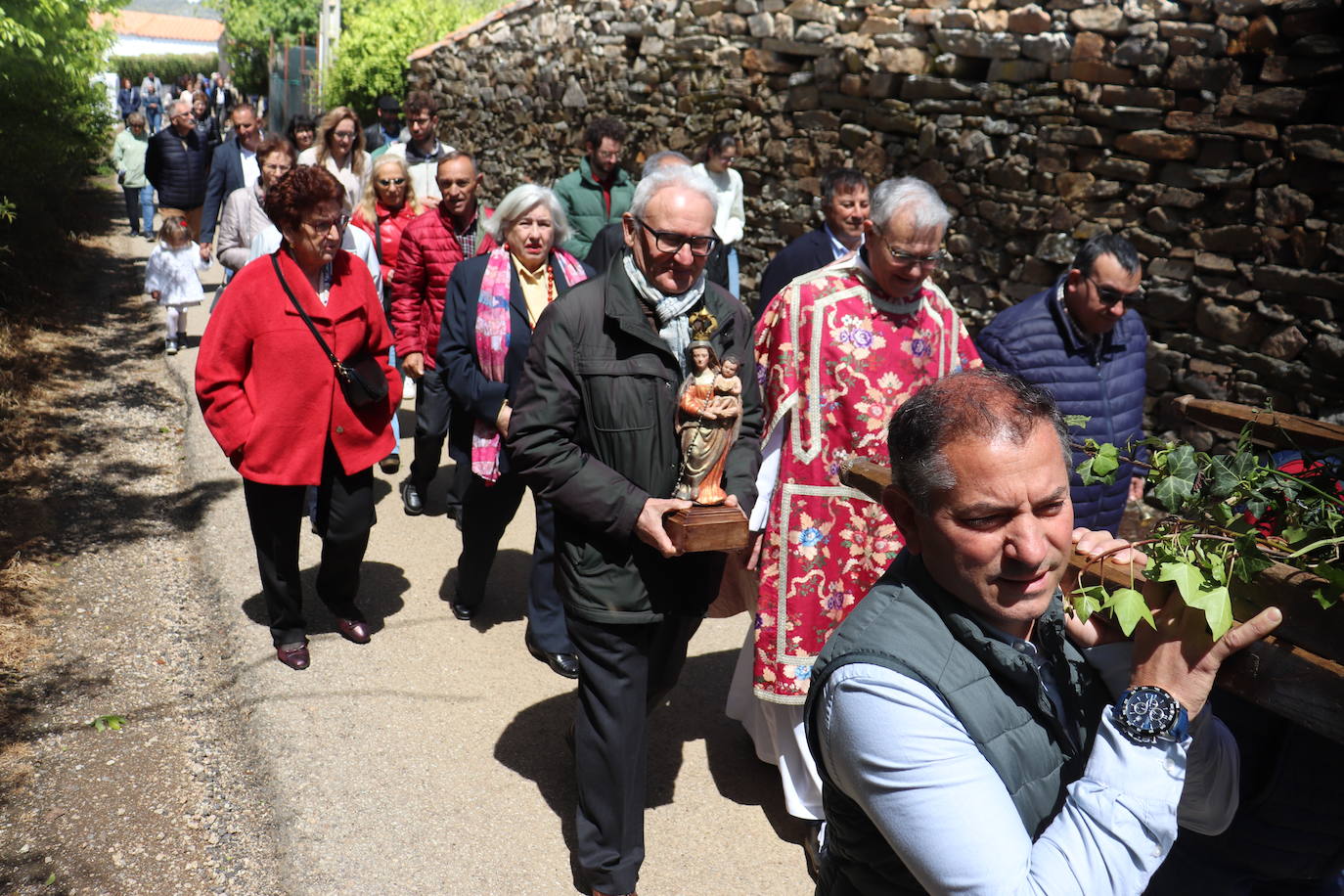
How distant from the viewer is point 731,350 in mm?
3547

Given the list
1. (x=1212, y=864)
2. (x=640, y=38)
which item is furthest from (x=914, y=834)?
(x=640, y=38)

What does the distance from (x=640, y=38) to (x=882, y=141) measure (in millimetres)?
4183

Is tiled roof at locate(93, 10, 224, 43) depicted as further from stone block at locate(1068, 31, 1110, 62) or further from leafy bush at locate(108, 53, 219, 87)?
stone block at locate(1068, 31, 1110, 62)

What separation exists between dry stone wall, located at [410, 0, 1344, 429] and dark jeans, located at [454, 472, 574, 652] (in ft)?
12.2

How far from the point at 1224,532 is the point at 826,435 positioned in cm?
215

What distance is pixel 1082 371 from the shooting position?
4.43 meters

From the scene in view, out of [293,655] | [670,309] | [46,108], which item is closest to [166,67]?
[46,108]

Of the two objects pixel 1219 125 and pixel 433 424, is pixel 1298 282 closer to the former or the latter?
pixel 1219 125

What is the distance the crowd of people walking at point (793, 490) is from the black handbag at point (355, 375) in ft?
0.04

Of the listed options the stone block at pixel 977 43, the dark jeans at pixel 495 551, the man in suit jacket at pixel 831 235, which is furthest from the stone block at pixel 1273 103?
the dark jeans at pixel 495 551

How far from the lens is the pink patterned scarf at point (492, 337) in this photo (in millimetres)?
5113

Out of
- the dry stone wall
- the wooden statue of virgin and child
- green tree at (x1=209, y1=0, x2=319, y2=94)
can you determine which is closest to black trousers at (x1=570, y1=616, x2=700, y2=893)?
the wooden statue of virgin and child

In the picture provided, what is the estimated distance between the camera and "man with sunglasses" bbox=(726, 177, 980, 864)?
3873 millimetres

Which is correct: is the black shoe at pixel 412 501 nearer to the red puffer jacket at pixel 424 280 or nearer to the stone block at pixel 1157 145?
the red puffer jacket at pixel 424 280
